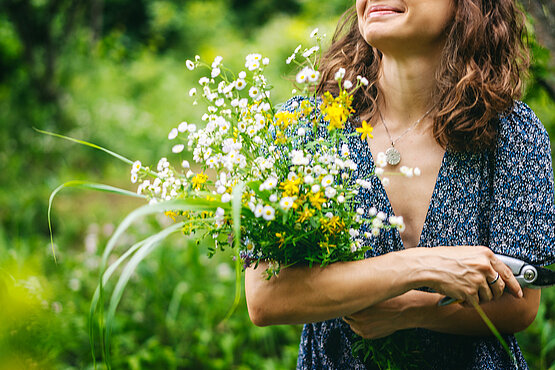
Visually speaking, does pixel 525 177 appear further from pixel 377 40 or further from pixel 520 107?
pixel 377 40

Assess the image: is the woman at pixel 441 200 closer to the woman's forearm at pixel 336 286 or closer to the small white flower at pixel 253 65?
the woman's forearm at pixel 336 286

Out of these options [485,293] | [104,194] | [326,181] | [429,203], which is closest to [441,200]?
[429,203]

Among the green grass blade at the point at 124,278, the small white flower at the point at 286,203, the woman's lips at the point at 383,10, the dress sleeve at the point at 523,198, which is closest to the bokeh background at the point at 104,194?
the green grass blade at the point at 124,278

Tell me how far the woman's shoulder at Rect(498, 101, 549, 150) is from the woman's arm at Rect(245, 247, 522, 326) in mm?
346

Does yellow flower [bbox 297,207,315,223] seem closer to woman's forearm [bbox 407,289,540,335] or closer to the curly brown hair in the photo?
woman's forearm [bbox 407,289,540,335]

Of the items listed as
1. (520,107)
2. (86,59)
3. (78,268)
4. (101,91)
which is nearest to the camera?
(520,107)

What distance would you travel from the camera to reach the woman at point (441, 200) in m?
1.28

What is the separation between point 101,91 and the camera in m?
8.70

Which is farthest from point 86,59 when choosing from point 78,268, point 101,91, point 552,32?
point 552,32

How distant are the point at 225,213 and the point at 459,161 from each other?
29.3 inches

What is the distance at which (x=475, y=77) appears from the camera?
60.0 inches

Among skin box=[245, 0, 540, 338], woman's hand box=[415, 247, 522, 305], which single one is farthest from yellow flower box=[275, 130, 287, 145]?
woman's hand box=[415, 247, 522, 305]

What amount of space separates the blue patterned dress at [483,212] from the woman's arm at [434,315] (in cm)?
9

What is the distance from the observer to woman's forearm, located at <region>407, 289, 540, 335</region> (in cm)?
140
